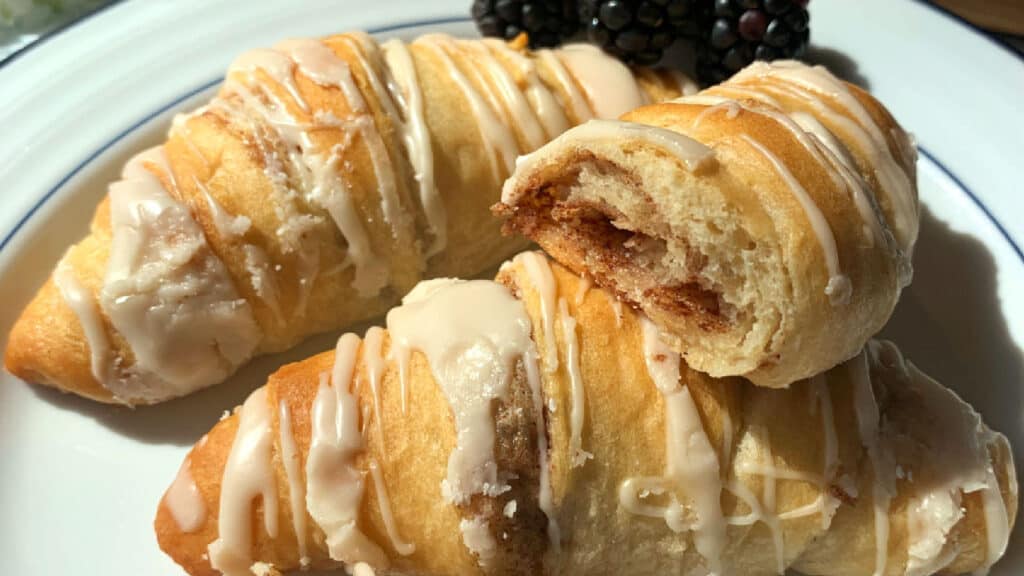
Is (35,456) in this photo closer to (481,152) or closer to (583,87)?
(481,152)

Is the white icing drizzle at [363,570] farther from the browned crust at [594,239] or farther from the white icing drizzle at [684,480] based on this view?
the browned crust at [594,239]

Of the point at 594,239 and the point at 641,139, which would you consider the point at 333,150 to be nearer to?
the point at 594,239

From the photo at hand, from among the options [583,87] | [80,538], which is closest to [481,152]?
[583,87]

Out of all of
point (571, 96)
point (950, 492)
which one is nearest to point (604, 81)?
point (571, 96)

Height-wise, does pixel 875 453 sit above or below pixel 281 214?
below

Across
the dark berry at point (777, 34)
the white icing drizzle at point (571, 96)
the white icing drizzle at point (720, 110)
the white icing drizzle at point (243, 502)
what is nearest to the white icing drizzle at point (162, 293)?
the white icing drizzle at point (243, 502)

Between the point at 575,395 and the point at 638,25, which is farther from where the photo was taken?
the point at 638,25

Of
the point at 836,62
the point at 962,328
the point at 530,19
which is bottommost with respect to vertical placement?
the point at 962,328
